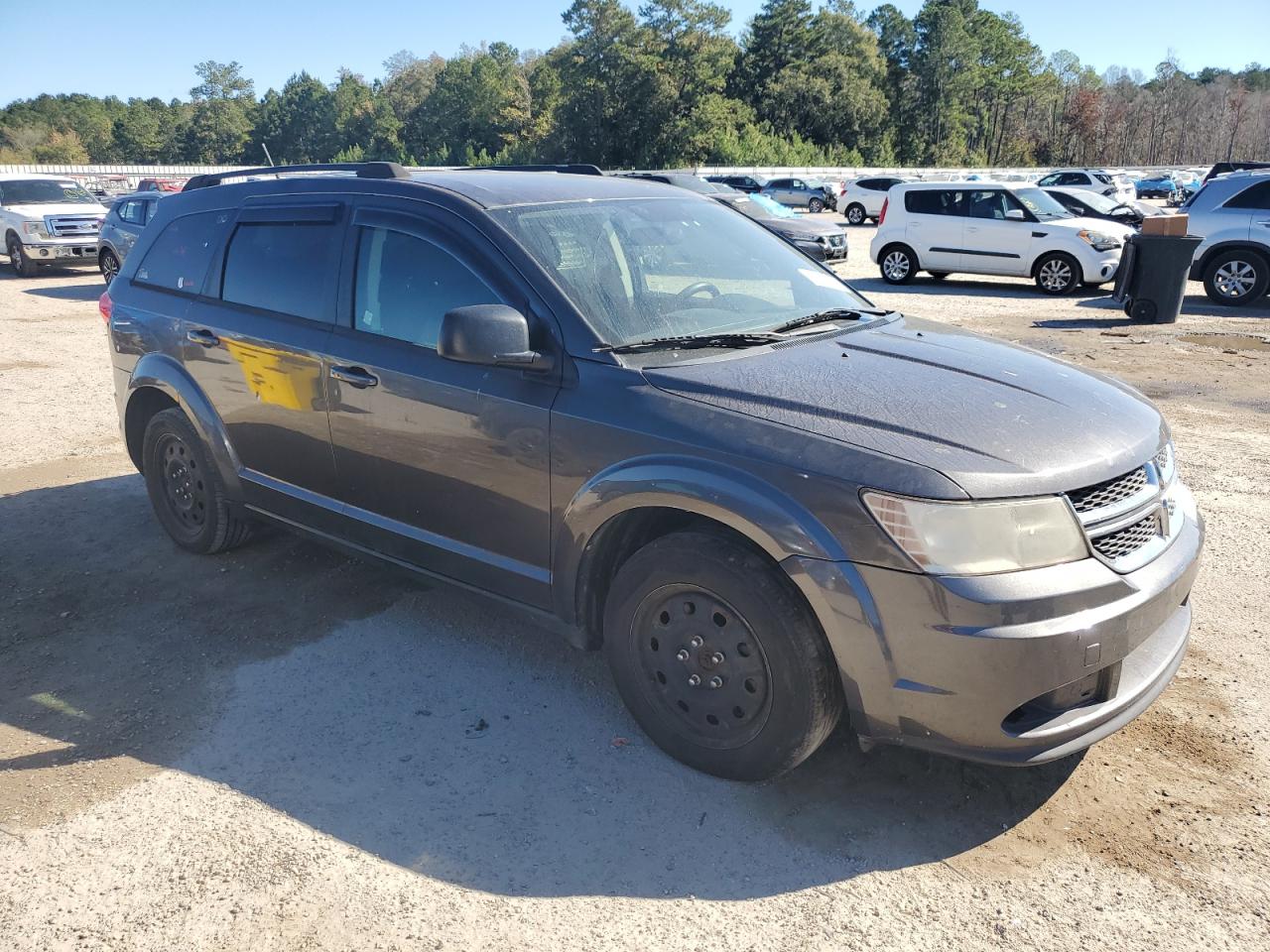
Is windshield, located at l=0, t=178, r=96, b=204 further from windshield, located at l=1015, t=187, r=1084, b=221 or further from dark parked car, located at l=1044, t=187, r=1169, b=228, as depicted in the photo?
dark parked car, located at l=1044, t=187, r=1169, b=228

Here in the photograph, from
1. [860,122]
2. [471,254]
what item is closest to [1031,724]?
[471,254]

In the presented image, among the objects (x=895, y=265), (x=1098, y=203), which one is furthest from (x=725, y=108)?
(x=895, y=265)

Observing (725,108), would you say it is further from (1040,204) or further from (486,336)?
(486,336)

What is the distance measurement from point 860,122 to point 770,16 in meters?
10.6

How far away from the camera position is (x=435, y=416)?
356 cm

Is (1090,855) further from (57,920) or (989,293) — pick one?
(989,293)

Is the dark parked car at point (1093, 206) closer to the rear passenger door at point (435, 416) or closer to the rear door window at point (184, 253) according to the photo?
the rear door window at point (184, 253)

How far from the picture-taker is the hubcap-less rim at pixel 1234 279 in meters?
13.7

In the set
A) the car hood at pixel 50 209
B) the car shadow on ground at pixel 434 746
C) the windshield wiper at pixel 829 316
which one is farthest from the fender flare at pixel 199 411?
the car hood at pixel 50 209

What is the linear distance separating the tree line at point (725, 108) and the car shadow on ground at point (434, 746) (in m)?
59.4

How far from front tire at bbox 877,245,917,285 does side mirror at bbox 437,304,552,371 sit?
14765 mm

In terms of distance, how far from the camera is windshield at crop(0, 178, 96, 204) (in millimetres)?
19016

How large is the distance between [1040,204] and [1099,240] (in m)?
1.30

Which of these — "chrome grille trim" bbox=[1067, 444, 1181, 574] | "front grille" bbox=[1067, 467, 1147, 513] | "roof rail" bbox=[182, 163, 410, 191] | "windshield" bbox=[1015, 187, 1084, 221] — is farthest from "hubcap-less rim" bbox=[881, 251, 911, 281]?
"front grille" bbox=[1067, 467, 1147, 513]
